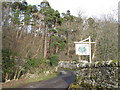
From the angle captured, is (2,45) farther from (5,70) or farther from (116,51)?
(116,51)

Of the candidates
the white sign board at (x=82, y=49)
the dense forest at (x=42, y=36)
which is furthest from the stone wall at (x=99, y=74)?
the dense forest at (x=42, y=36)

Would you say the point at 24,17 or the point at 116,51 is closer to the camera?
the point at 116,51

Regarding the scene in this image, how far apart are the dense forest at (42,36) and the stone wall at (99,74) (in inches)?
185

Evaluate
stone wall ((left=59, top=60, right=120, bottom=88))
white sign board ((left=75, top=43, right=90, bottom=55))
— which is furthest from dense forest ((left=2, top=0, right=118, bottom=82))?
stone wall ((left=59, top=60, right=120, bottom=88))

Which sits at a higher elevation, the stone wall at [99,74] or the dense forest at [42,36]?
the dense forest at [42,36]

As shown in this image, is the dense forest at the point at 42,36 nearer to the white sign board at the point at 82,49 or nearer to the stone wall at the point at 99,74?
the white sign board at the point at 82,49

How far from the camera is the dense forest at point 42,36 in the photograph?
8451 mm

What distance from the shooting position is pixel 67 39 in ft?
75.6

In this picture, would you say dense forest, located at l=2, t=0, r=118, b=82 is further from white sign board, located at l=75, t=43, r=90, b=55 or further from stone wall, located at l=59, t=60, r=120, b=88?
stone wall, located at l=59, t=60, r=120, b=88

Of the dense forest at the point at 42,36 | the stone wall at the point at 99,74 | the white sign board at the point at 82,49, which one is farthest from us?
the dense forest at the point at 42,36

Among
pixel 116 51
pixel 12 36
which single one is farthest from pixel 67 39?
pixel 12 36

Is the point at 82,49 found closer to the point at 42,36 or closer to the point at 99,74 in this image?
the point at 99,74

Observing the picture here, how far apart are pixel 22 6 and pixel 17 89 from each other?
1433 cm

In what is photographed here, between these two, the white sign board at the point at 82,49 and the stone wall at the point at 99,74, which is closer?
the stone wall at the point at 99,74
